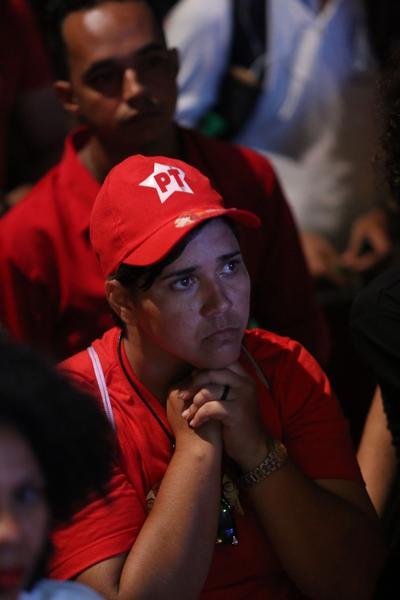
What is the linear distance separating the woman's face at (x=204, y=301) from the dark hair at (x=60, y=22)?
1.12 meters

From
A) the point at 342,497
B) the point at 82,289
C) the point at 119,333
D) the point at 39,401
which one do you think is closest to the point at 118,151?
the point at 82,289

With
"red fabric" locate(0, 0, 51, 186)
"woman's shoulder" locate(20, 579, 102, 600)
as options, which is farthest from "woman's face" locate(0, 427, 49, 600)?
"red fabric" locate(0, 0, 51, 186)

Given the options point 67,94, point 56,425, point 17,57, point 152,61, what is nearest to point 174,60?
point 152,61

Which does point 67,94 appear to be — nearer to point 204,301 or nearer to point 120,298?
point 120,298

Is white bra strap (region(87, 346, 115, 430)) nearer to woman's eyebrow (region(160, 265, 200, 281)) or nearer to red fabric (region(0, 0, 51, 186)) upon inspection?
woman's eyebrow (region(160, 265, 200, 281))

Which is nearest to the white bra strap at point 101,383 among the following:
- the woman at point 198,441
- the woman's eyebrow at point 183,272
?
the woman at point 198,441

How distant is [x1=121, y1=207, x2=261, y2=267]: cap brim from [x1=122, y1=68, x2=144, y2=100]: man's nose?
34.1 inches

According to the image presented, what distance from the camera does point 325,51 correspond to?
14.5 feet

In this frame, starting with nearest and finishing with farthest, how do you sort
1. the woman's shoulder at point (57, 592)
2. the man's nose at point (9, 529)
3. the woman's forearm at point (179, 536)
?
the man's nose at point (9, 529), the woman's shoulder at point (57, 592), the woman's forearm at point (179, 536)

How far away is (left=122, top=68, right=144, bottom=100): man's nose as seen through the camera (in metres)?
2.98

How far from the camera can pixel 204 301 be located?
2160 millimetres

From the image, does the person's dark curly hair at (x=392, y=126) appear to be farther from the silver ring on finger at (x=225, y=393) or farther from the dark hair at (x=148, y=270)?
the silver ring on finger at (x=225, y=393)

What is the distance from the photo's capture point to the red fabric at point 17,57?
379 cm

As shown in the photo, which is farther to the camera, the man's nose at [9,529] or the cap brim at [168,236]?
the cap brim at [168,236]
